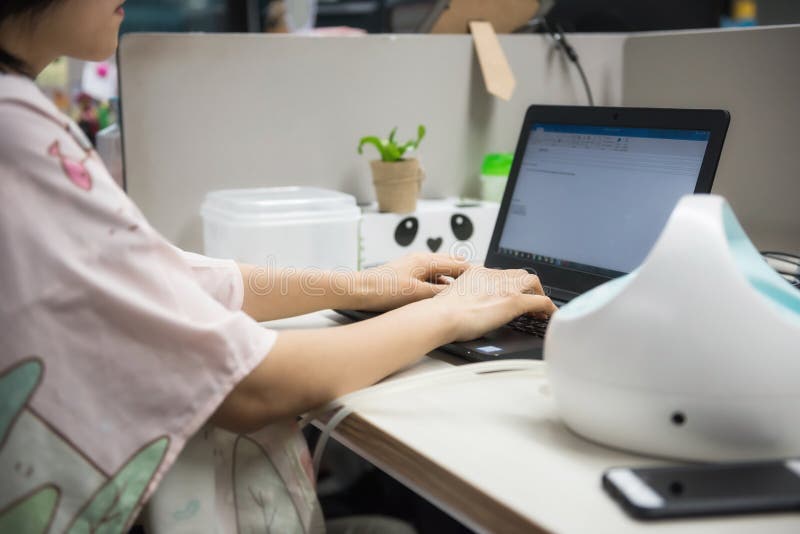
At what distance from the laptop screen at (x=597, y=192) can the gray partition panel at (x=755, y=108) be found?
17.9 inches

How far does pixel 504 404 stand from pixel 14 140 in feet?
1.42

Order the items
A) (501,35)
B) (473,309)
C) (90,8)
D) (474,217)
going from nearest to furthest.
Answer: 1. (90,8)
2. (473,309)
3. (474,217)
4. (501,35)

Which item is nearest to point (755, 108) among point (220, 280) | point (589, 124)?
point (589, 124)

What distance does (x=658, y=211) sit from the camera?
955mm

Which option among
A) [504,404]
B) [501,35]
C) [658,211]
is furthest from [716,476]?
[501,35]

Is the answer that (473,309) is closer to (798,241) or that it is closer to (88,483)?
(88,483)

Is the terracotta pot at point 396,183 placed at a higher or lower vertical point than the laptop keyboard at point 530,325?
higher

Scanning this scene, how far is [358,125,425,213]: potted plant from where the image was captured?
1.42 meters

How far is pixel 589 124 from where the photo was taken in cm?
107

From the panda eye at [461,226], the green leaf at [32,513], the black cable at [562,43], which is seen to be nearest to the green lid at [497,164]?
the panda eye at [461,226]

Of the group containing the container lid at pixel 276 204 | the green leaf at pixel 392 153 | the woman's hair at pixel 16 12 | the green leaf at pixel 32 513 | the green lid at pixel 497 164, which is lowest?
the green leaf at pixel 32 513

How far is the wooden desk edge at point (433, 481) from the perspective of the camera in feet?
1.74

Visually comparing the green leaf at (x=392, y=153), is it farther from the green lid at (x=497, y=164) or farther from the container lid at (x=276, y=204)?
the green lid at (x=497, y=164)

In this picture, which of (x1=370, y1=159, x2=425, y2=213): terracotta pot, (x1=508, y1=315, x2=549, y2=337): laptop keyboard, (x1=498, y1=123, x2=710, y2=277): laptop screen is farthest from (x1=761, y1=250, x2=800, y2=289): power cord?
(x1=370, y1=159, x2=425, y2=213): terracotta pot
